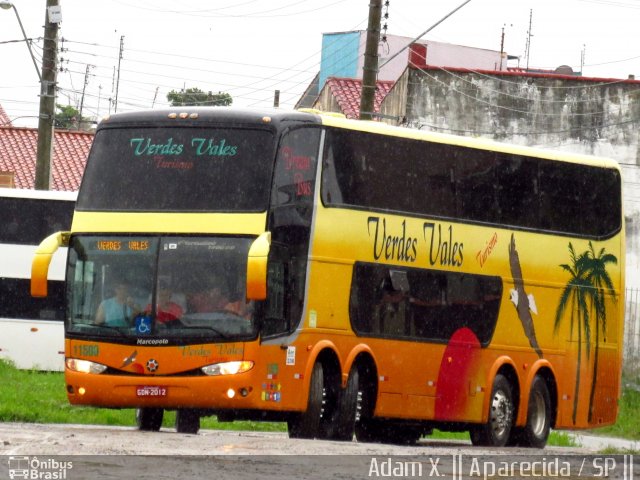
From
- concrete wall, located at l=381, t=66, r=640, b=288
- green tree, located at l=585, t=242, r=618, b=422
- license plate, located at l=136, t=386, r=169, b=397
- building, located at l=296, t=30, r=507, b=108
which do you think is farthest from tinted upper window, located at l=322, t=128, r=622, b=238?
building, located at l=296, t=30, r=507, b=108

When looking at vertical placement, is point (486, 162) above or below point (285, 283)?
above

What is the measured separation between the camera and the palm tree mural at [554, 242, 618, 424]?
77.2ft

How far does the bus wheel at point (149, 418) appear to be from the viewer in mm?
20391

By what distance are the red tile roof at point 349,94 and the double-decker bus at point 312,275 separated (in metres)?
29.8

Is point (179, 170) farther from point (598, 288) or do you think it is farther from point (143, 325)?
point (598, 288)

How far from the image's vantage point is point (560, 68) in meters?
55.6

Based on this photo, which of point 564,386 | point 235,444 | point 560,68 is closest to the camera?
point 235,444

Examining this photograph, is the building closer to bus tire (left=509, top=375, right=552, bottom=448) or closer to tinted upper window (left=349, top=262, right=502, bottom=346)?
bus tire (left=509, top=375, right=552, bottom=448)

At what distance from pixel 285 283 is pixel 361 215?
163 cm

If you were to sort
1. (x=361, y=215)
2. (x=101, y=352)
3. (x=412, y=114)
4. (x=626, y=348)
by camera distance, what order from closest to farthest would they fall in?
1. (x=101, y=352)
2. (x=361, y=215)
3. (x=626, y=348)
4. (x=412, y=114)

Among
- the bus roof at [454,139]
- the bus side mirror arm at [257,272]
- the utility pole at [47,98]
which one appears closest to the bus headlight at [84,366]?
the bus side mirror arm at [257,272]

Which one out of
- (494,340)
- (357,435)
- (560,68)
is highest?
(560,68)

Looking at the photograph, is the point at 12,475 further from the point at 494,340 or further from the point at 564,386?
the point at 564,386

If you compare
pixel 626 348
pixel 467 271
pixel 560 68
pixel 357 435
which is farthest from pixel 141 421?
pixel 560 68
